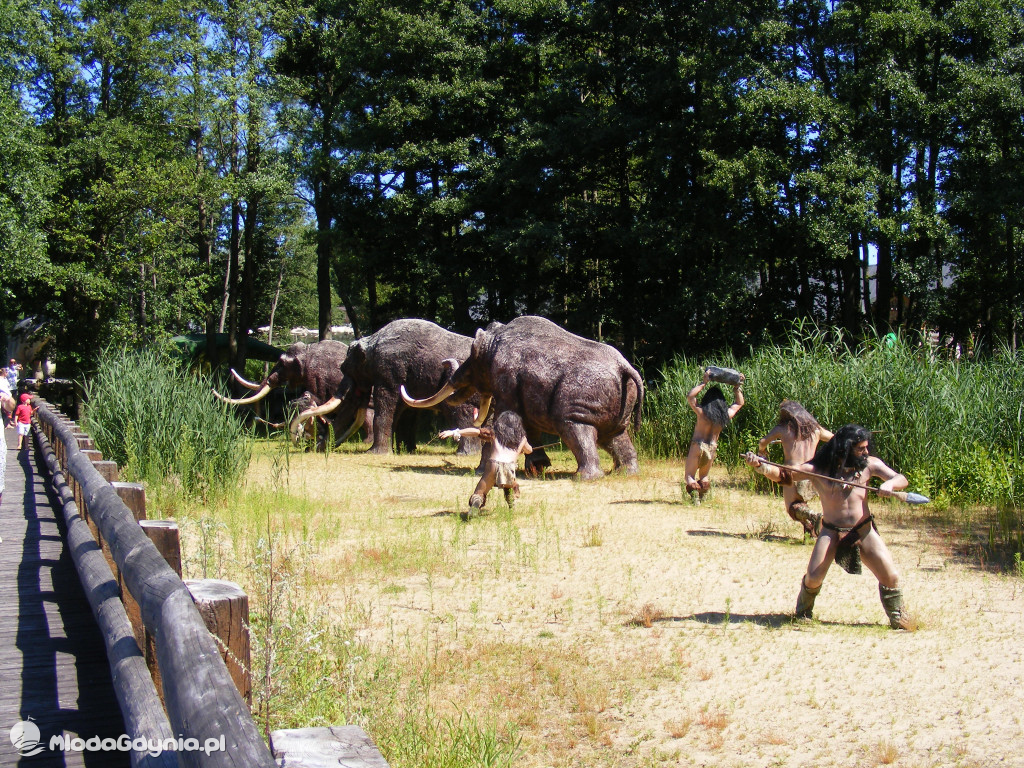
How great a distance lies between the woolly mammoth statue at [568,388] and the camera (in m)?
10.6

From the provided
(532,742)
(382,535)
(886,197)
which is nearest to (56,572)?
(382,535)

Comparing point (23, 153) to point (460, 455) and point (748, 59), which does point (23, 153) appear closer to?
point (460, 455)

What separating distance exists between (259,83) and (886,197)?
15755mm

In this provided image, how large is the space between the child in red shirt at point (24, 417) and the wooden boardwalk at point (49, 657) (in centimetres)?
685

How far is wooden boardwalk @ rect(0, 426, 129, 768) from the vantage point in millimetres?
3344

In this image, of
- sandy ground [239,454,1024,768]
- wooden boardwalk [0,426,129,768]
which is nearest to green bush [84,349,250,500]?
sandy ground [239,454,1024,768]

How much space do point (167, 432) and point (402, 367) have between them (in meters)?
5.50

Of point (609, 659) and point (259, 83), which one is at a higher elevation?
point (259, 83)

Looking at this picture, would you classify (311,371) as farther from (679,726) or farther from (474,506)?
(679,726)

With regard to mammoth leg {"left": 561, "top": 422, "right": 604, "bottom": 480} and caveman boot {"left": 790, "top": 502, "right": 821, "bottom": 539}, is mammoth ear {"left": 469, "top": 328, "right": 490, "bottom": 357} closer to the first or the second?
mammoth leg {"left": 561, "top": 422, "right": 604, "bottom": 480}

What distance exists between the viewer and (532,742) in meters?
3.83

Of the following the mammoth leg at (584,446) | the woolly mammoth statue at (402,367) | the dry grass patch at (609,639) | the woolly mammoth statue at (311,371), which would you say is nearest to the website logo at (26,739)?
the dry grass patch at (609,639)

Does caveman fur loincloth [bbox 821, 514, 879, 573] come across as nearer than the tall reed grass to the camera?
Yes

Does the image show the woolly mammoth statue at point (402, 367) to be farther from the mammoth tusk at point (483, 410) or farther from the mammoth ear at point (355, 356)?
the mammoth tusk at point (483, 410)
